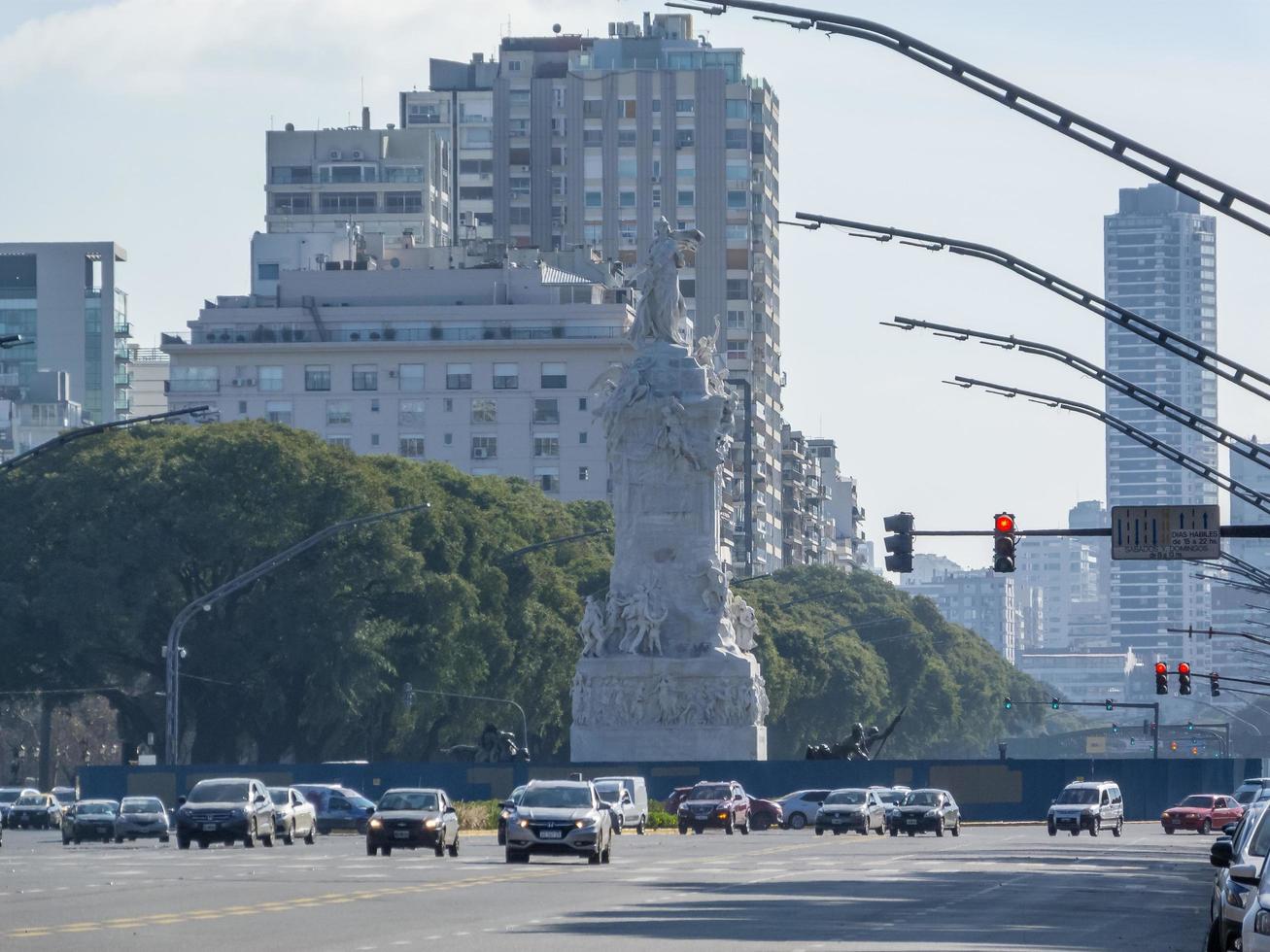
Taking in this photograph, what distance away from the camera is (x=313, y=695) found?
297 feet

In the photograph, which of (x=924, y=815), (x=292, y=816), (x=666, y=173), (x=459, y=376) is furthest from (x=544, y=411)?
(x=292, y=816)

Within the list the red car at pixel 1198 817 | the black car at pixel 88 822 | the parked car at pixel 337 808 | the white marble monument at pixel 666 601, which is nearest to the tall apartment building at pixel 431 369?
the white marble monument at pixel 666 601

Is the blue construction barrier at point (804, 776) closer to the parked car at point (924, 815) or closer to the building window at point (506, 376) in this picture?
the parked car at point (924, 815)

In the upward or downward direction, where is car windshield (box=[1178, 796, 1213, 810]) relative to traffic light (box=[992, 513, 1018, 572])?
downward

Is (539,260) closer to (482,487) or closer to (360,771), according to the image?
(482,487)

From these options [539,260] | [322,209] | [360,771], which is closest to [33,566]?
[360,771]

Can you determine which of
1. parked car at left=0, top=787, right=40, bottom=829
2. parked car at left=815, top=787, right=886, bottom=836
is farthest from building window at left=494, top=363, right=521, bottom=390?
parked car at left=815, top=787, right=886, bottom=836

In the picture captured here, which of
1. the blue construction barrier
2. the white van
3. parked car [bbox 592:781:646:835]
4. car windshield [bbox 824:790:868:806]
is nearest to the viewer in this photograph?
parked car [bbox 592:781:646:835]

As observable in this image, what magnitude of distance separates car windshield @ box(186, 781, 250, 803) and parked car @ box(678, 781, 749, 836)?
1912 centimetres

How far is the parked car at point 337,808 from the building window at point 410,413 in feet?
253

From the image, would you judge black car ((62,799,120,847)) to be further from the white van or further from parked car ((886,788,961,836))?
parked car ((886,788,961,836))

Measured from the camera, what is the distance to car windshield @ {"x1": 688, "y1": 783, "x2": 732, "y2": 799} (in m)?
72.1

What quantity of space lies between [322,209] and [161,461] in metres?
87.2

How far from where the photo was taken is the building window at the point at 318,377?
14712 cm
